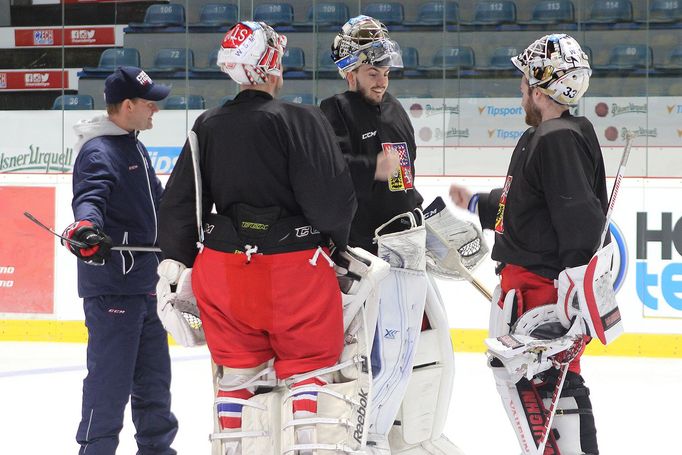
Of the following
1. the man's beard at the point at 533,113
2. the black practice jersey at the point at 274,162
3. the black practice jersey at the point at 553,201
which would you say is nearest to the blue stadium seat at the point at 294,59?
the man's beard at the point at 533,113

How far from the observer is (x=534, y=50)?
3006 mm

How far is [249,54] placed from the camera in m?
2.69

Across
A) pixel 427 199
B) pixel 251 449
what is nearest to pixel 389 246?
pixel 251 449

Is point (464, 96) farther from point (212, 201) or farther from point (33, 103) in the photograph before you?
point (212, 201)

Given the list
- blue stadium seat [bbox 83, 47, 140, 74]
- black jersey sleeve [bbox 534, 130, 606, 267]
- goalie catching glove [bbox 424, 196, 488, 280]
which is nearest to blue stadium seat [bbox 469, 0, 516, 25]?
blue stadium seat [bbox 83, 47, 140, 74]

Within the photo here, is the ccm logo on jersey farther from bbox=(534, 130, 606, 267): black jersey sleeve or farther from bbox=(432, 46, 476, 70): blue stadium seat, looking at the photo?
bbox=(432, 46, 476, 70): blue stadium seat

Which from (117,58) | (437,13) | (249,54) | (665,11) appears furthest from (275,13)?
(249,54)

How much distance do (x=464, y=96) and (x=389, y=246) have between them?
3870 millimetres

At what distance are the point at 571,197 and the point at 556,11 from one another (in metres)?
4.54

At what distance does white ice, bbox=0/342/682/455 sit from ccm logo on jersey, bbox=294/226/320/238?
1616 mm

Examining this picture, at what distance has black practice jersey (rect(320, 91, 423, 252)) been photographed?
3.24 metres

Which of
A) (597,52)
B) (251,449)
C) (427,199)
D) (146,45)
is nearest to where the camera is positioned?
(251,449)

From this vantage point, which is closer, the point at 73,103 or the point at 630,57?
the point at 630,57

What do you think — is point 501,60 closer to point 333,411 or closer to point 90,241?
point 90,241
